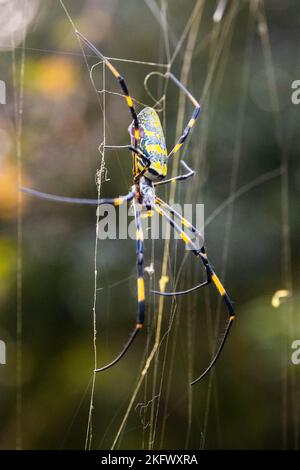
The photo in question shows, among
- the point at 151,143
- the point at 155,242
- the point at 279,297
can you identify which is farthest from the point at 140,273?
the point at 279,297

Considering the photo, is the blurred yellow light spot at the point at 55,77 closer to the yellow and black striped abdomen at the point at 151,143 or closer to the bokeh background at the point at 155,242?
the bokeh background at the point at 155,242

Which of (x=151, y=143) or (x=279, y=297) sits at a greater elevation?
(x=151, y=143)


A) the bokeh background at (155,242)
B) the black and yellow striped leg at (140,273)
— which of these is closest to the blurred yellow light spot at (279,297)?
the bokeh background at (155,242)

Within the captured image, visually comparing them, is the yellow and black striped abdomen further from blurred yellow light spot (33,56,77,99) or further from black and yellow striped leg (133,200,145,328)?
blurred yellow light spot (33,56,77,99)

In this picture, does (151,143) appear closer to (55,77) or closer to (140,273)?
(140,273)


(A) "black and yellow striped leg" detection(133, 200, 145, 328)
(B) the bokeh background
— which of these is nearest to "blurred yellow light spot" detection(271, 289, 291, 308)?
(B) the bokeh background

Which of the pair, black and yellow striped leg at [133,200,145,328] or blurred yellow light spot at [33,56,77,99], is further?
blurred yellow light spot at [33,56,77,99]
